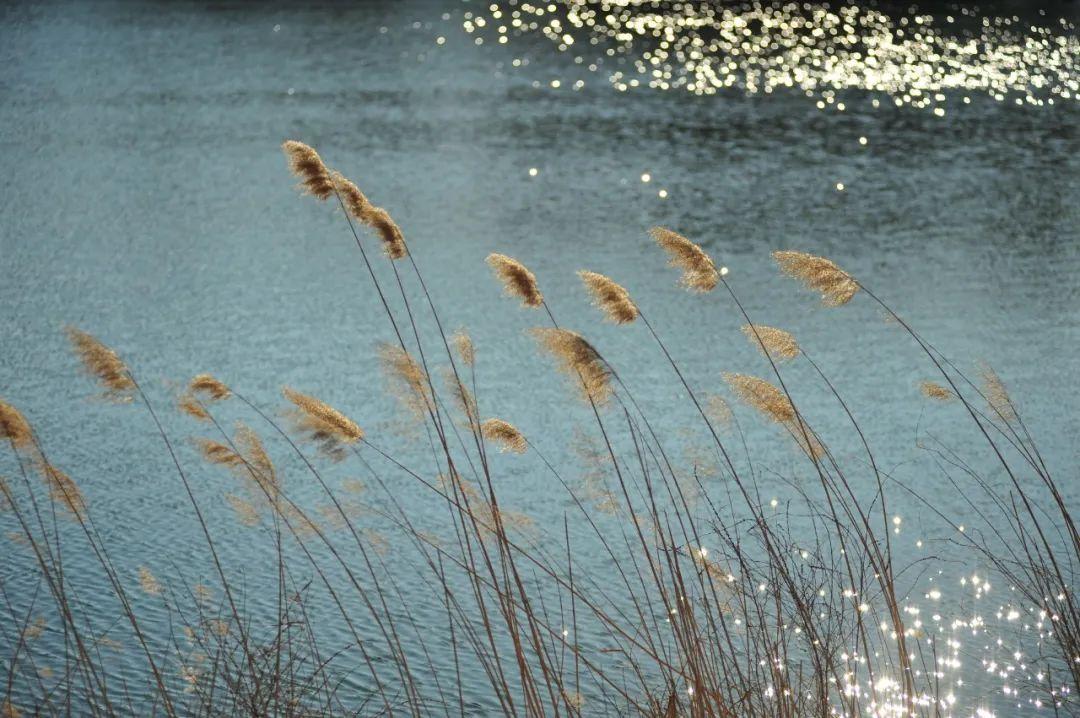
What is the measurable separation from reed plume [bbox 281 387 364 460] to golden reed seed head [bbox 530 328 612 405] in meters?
0.27

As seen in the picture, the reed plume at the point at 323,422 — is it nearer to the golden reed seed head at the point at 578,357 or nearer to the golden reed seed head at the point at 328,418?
the golden reed seed head at the point at 328,418

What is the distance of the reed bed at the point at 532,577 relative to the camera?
1.92 m

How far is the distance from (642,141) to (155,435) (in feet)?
15.4

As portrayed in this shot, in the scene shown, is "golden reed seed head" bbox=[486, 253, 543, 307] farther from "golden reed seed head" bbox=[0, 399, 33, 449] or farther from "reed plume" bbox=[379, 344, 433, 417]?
"golden reed seed head" bbox=[0, 399, 33, 449]

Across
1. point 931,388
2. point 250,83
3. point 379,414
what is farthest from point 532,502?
point 250,83

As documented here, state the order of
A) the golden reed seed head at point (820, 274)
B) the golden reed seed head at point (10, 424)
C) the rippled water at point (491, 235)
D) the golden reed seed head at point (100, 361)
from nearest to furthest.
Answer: the golden reed seed head at point (10, 424), the golden reed seed head at point (100, 361), the golden reed seed head at point (820, 274), the rippled water at point (491, 235)

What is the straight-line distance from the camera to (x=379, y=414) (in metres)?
3.95

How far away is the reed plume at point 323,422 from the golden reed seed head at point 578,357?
27cm

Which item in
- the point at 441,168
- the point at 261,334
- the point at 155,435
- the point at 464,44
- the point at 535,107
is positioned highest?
the point at 464,44

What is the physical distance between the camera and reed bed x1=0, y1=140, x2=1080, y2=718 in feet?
6.31

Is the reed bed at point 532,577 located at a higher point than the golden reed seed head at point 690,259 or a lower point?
lower

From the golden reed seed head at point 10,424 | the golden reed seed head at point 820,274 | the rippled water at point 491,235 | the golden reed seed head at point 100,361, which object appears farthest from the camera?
the rippled water at point 491,235

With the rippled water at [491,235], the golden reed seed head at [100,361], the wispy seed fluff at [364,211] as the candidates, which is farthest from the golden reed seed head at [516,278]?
the rippled water at [491,235]

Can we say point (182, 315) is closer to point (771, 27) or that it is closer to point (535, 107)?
point (535, 107)
